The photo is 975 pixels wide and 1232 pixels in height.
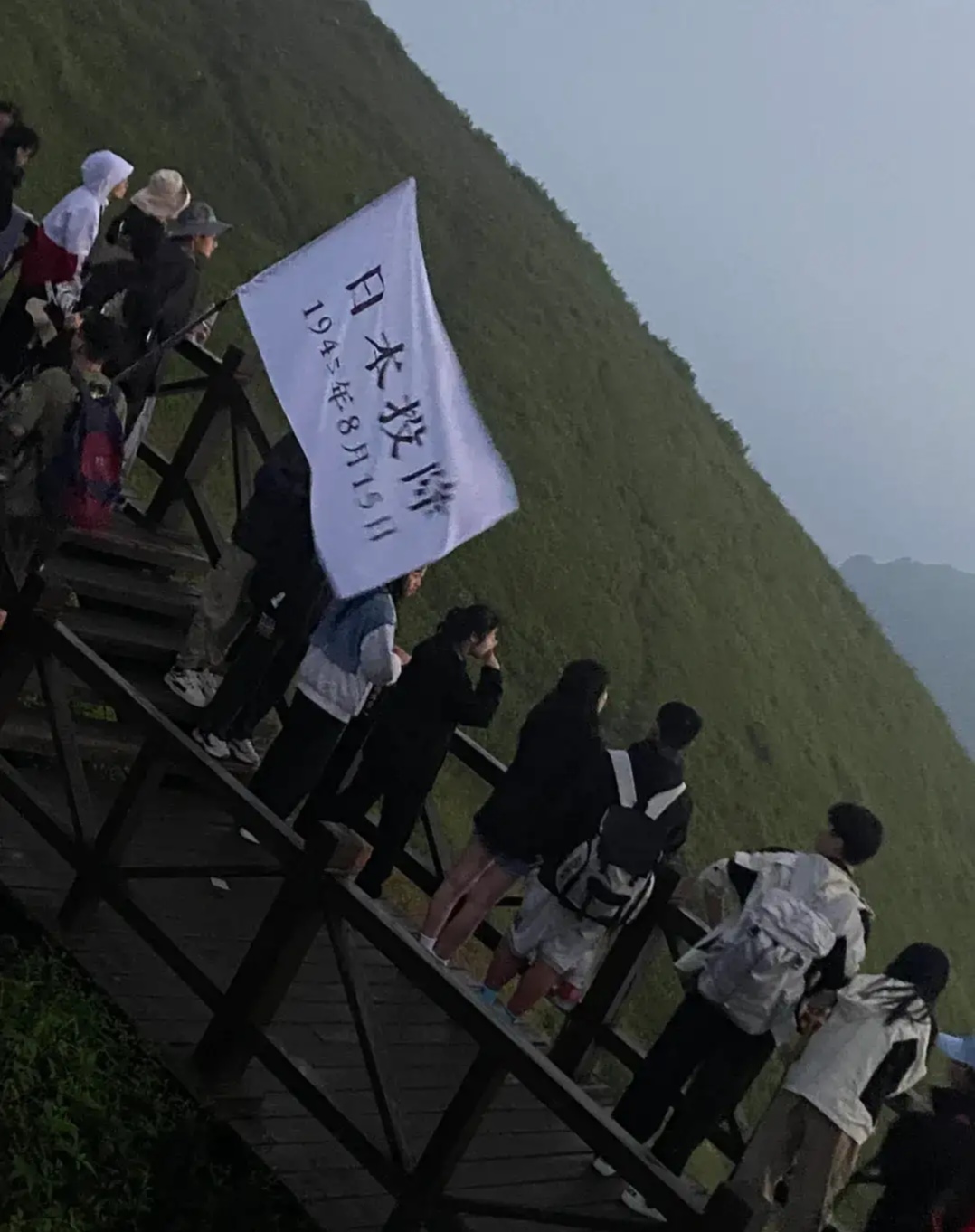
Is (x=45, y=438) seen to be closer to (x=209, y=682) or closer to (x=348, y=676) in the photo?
(x=209, y=682)

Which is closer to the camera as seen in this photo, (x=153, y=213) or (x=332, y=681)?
(x=332, y=681)

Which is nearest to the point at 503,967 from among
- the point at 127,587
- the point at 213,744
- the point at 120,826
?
the point at 213,744

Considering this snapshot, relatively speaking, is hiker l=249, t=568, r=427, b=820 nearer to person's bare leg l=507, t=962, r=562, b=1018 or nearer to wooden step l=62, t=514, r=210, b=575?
person's bare leg l=507, t=962, r=562, b=1018

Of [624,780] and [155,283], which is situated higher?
[155,283]

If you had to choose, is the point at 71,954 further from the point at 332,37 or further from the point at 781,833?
the point at 332,37

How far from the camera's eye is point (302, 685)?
6695 mm

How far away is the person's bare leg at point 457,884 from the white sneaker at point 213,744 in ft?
4.88

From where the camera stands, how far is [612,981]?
7379 millimetres

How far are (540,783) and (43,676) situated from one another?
97.8 inches

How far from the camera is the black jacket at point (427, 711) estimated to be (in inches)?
256

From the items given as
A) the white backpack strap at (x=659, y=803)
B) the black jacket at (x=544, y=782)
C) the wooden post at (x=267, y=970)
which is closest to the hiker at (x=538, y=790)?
the black jacket at (x=544, y=782)

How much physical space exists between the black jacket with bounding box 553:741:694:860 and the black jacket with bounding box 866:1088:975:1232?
163 centimetres

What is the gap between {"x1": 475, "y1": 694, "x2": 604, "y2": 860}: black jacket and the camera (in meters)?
6.41

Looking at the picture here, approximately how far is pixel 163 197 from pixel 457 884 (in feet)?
14.3
